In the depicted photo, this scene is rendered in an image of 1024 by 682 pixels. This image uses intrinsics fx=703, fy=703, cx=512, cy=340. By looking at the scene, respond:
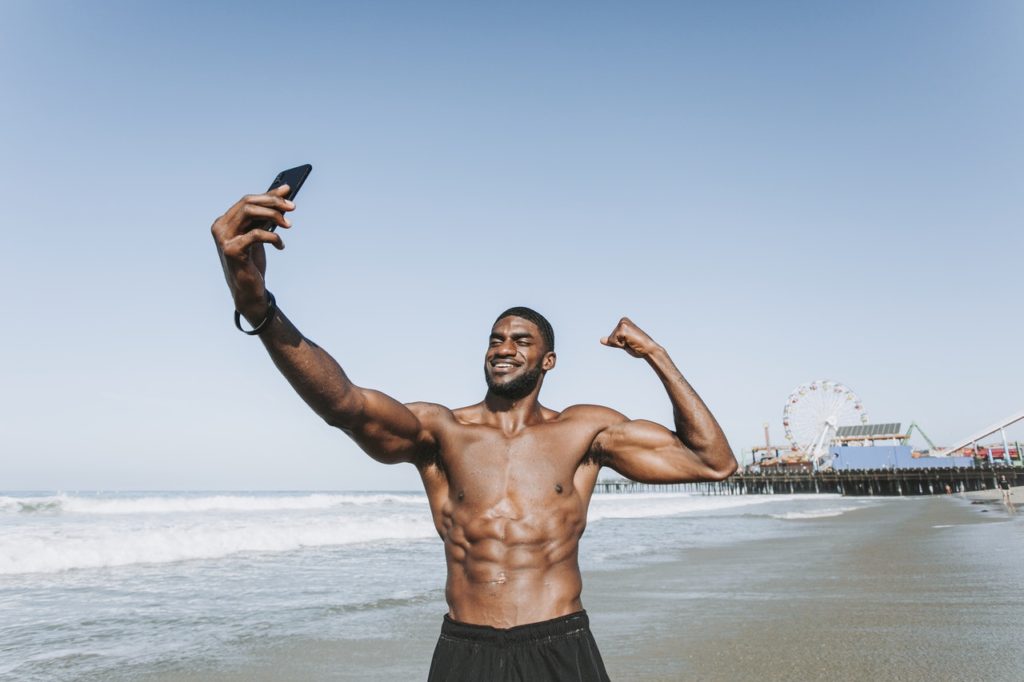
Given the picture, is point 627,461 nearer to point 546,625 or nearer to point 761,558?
point 546,625

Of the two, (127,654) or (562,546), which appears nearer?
(562,546)

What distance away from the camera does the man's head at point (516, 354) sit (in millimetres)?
2871

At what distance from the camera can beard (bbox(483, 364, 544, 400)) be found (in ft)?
9.40

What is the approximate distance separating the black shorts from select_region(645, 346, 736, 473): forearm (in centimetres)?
86

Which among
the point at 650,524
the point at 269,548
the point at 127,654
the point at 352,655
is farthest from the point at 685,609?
the point at 650,524

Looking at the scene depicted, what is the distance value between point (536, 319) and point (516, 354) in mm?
187

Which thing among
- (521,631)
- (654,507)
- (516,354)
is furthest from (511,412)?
(654,507)

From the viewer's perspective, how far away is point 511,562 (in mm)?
2594

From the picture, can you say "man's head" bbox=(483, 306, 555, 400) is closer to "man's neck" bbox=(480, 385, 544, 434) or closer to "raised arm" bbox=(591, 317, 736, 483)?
"man's neck" bbox=(480, 385, 544, 434)

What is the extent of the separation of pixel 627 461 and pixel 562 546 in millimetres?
502

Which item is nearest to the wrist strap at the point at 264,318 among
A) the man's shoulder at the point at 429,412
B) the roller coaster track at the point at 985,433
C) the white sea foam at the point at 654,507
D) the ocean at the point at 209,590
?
the man's shoulder at the point at 429,412

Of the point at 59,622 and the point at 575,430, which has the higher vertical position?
the point at 575,430

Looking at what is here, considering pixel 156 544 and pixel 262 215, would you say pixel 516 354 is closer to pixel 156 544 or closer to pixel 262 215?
pixel 262 215

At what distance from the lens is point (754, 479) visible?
230 ft
